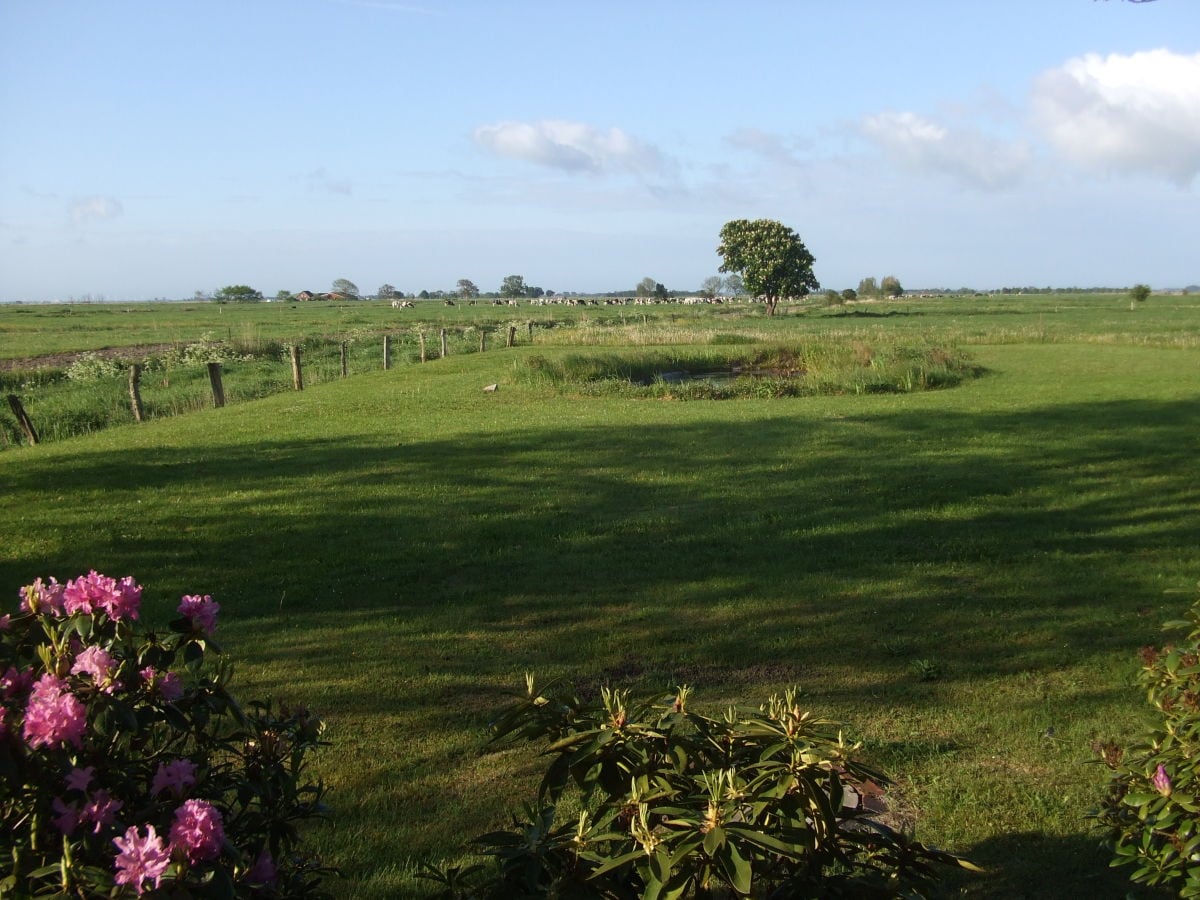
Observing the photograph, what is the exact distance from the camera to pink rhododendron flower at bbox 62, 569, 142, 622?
6.09 ft

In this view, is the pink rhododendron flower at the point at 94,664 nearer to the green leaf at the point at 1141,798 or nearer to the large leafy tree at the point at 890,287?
the green leaf at the point at 1141,798

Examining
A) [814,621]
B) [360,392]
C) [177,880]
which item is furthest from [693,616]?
[360,392]

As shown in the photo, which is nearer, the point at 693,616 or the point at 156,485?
the point at 693,616

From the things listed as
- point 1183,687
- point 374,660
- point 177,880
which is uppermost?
point 177,880

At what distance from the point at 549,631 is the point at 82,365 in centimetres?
3160

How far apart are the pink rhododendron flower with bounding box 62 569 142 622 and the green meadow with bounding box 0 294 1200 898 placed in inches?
73.3

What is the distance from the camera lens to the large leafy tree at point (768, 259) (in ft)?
255

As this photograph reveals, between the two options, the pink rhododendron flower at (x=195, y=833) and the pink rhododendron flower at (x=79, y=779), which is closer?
the pink rhododendron flower at (x=195, y=833)

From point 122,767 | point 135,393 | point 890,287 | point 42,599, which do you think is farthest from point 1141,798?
point 890,287

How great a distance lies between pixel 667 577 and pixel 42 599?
5979 millimetres

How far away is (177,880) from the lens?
1.49m

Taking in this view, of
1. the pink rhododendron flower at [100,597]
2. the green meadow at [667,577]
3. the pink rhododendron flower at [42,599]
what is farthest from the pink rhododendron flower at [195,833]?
the green meadow at [667,577]

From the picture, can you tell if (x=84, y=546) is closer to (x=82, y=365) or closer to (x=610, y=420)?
(x=610, y=420)

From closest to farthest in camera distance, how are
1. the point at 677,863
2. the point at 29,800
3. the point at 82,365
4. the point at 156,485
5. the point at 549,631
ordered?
the point at 29,800 → the point at 677,863 → the point at 549,631 → the point at 156,485 → the point at 82,365
